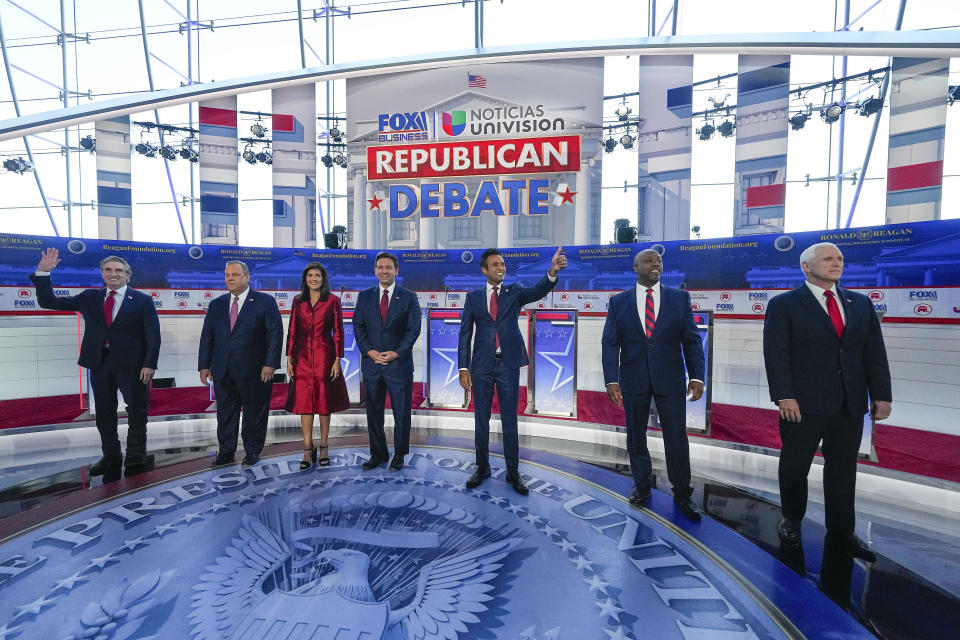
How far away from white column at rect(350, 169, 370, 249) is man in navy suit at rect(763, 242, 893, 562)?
492cm

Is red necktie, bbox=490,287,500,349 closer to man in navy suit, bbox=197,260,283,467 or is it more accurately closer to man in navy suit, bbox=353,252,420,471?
man in navy suit, bbox=353,252,420,471

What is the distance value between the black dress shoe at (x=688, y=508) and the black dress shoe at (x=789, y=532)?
0.41 meters

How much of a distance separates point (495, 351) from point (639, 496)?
134 centimetres

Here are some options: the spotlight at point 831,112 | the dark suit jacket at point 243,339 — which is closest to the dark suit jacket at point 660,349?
the dark suit jacket at point 243,339

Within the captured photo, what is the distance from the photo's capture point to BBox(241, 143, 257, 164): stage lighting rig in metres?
7.02

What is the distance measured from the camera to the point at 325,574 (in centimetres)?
189

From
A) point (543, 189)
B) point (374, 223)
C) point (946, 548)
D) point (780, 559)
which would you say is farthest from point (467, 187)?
point (946, 548)

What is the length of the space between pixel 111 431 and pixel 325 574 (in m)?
2.66

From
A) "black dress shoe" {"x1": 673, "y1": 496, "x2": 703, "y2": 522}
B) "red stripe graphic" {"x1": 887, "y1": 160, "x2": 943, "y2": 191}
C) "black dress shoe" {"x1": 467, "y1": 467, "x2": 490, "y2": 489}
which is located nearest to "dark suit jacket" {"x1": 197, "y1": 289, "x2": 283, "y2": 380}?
"black dress shoe" {"x1": 467, "y1": 467, "x2": 490, "y2": 489}

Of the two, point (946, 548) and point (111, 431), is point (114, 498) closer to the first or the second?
point (111, 431)

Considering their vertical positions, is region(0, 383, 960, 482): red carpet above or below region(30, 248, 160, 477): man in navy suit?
below

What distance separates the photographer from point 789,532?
7.41ft

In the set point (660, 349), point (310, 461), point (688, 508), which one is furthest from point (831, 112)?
point (310, 461)

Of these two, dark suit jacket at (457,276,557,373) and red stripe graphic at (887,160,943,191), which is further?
red stripe graphic at (887,160,943,191)
